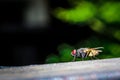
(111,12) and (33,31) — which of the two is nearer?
(111,12)

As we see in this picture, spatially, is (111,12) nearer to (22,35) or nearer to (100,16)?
(100,16)

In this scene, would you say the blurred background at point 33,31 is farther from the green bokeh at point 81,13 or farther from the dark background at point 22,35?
the green bokeh at point 81,13

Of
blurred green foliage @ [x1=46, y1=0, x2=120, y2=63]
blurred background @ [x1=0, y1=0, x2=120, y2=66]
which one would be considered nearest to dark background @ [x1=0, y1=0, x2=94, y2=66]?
blurred background @ [x1=0, y1=0, x2=120, y2=66]

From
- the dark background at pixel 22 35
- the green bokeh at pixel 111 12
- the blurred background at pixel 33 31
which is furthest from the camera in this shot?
the dark background at pixel 22 35

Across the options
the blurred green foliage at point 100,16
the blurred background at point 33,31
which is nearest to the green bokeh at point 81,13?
the blurred green foliage at point 100,16

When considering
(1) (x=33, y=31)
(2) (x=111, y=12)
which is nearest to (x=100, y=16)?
(2) (x=111, y=12)

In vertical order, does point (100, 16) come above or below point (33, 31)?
below

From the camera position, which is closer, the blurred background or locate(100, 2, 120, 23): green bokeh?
locate(100, 2, 120, 23): green bokeh

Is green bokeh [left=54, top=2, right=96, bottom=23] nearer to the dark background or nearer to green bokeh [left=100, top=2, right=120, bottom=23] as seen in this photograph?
green bokeh [left=100, top=2, right=120, bottom=23]

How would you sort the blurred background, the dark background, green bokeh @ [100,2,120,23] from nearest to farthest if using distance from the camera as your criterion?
green bokeh @ [100,2,120,23] → the blurred background → the dark background
